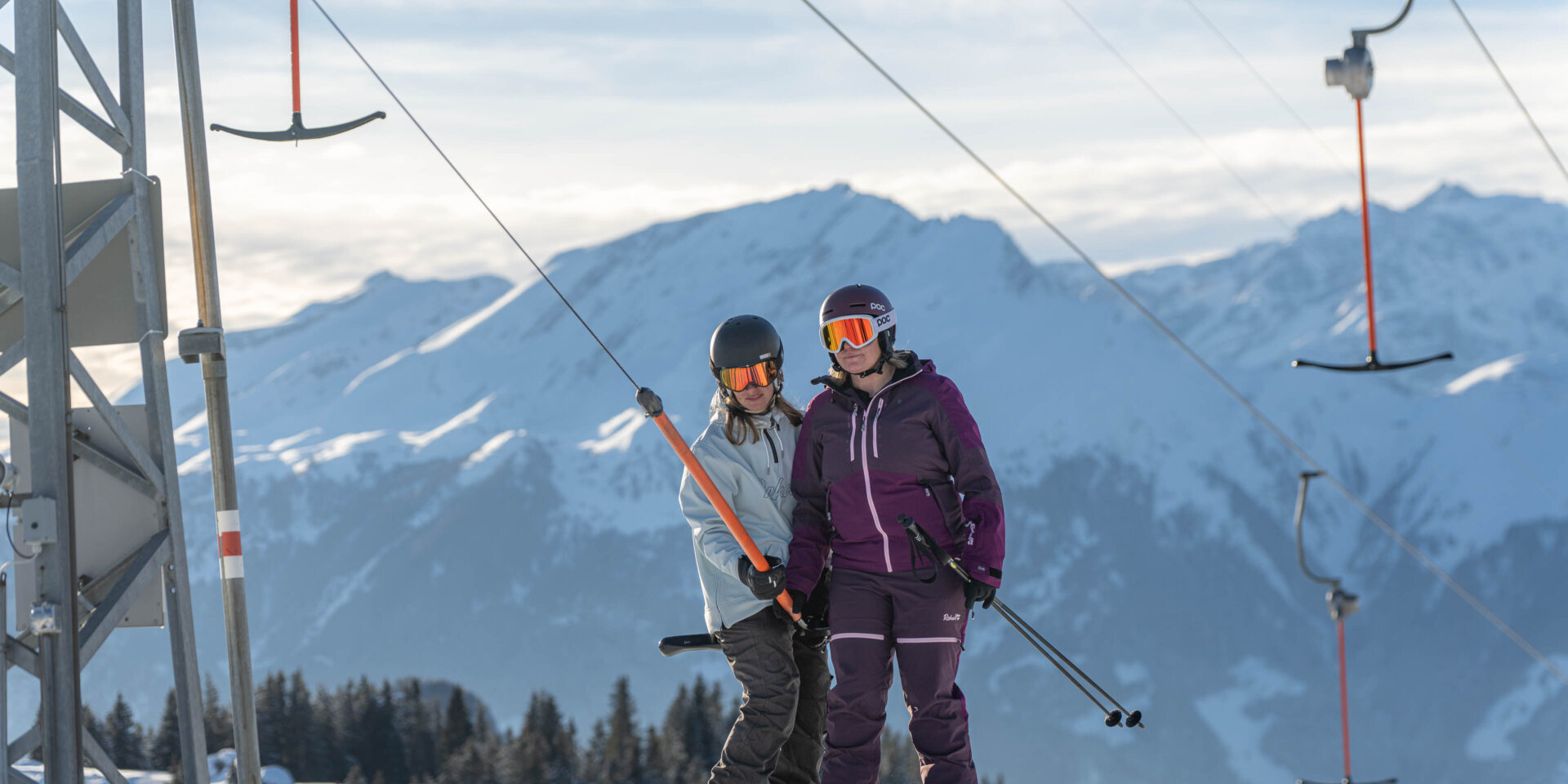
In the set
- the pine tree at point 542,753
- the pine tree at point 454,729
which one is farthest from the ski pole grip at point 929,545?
the pine tree at point 454,729

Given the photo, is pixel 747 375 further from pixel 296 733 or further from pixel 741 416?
pixel 296 733

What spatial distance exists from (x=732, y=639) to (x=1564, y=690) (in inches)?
8809

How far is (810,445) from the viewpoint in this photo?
17.1 ft

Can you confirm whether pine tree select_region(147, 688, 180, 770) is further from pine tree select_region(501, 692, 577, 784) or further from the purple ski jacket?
the purple ski jacket

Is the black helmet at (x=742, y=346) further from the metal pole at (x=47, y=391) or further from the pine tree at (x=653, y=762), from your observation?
the pine tree at (x=653, y=762)

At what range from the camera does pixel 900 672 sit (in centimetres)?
484

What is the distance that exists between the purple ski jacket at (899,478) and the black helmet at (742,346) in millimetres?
256

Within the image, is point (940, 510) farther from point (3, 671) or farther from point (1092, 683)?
point (3, 671)

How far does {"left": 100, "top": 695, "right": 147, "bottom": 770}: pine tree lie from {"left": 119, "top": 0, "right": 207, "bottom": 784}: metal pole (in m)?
19.4

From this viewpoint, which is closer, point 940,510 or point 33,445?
point 940,510

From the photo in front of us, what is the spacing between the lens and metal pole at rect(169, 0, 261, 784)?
636 centimetres

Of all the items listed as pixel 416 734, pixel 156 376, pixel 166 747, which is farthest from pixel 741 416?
pixel 416 734

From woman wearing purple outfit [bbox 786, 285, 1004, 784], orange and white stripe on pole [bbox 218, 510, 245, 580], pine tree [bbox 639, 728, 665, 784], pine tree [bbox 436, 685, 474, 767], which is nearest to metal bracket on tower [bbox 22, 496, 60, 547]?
orange and white stripe on pole [bbox 218, 510, 245, 580]

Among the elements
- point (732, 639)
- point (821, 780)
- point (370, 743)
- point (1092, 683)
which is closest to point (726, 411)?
point (732, 639)
